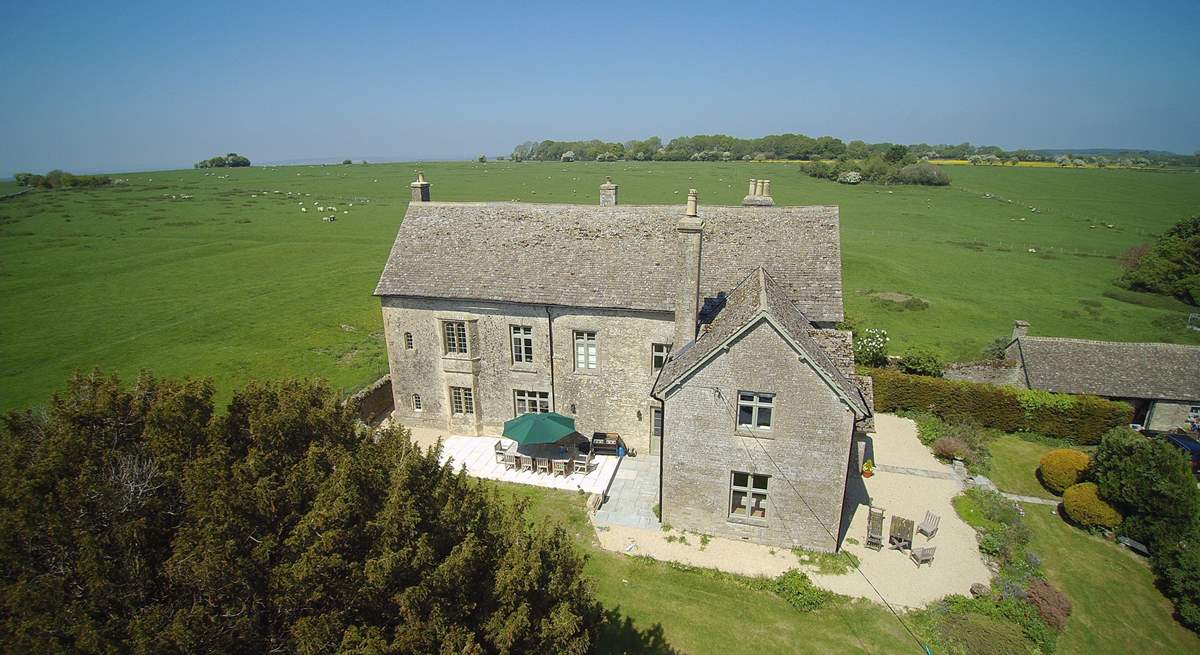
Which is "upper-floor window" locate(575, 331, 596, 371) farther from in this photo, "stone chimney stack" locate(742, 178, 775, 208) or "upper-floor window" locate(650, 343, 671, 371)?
"stone chimney stack" locate(742, 178, 775, 208)

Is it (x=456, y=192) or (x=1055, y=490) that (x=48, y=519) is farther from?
(x=456, y=192)

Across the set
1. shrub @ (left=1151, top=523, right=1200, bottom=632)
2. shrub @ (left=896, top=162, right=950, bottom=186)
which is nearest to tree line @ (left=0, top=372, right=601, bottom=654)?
shrub @ (left=1151, top=523, right=1200, bottom=632)

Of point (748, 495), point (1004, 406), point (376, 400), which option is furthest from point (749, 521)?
point (376, 400)

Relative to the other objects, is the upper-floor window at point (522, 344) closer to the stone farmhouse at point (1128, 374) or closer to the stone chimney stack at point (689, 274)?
the stone chimney stack at point (689, 274)

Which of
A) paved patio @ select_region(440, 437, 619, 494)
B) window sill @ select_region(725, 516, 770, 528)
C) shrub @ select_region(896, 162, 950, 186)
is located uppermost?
shrub @ select_region(896, 162, 950, 186)

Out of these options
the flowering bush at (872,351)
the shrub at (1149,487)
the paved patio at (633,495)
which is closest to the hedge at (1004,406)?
the flowering bush at (872,351)

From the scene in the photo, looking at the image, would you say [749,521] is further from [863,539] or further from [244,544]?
[244,544]

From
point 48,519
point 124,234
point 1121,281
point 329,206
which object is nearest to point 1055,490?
point 48,519
